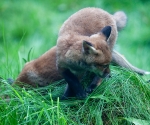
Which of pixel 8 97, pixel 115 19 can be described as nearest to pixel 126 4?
pixel 115 19

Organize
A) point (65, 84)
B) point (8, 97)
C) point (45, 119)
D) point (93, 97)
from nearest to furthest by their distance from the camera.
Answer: point (45, 119), point (93, 97), point (8, 97), point (65, 84)

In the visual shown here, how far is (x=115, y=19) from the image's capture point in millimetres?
6730

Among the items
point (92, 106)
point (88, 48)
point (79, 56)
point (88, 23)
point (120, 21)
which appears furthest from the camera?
point (120, 21)

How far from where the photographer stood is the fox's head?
536 cm

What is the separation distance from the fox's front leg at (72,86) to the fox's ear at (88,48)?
40 centimetres

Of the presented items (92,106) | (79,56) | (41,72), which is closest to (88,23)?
(79,56)

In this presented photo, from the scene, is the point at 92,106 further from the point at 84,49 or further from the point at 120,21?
the point at 120,21

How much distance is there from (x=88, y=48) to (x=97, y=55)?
136 mm

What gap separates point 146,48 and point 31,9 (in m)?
3.00

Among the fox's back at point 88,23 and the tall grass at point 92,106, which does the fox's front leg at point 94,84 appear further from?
the fox's back at point 88,23

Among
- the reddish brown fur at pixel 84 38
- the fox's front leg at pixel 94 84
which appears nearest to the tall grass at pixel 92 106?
the fox's front leg at pixel 94 84

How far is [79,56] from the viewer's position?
18.0ft

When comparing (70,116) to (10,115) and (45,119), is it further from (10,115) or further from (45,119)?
(10,115)

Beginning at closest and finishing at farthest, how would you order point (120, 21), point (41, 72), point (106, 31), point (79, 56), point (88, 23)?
point (79, 56) → point (106, 31) → point (88, 23) → point (41, 72) → point (120, 21)
